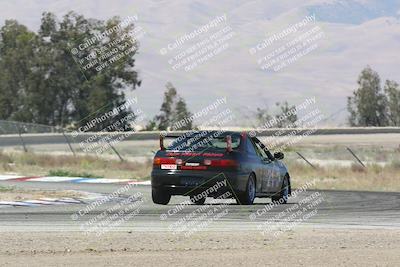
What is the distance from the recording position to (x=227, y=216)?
16.4 meters

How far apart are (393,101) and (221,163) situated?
7048cm

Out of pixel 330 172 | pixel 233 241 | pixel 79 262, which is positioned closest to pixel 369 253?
pixel 233 241

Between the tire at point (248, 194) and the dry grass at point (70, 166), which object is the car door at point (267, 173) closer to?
the tire at point (248, 194)

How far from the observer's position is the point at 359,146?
5997 centimetres

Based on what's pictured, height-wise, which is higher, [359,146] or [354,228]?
[354,228]

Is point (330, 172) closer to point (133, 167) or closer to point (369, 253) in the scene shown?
point (133, 167)

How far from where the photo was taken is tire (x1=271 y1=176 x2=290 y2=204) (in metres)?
20.6

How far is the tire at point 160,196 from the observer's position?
19.0 m

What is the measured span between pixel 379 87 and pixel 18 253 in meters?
80.3
